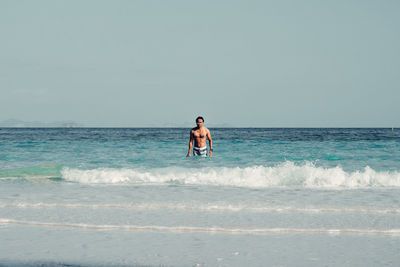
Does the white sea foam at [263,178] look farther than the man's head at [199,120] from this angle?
No

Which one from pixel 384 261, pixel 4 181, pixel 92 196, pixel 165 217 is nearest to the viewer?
pixel 384 261

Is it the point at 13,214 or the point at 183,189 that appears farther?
the point at 183,189

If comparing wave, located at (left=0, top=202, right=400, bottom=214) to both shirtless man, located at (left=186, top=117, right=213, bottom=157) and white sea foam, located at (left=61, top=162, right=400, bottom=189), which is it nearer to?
white sea foam, located at (left=61, top=162, right=400, bottom=189)

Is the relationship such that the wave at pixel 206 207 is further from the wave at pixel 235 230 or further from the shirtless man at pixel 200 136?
the shirtless man at pixel 200 136

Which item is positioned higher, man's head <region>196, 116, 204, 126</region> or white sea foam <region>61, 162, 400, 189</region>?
man's head <region>196, 116, 204, 126</region>

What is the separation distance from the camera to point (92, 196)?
28.0 feet

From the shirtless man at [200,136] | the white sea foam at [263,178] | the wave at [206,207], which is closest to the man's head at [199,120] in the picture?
the shirtless man at [200,136]

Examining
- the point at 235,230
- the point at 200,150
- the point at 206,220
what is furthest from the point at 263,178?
the point at 235,230

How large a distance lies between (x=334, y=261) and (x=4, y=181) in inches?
390

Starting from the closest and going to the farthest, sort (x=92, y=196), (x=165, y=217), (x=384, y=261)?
(x=384, y=261) → (x=165, y=217) → (x=92, y=196)

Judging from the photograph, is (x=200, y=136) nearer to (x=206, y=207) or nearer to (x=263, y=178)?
(x=263, y=178)

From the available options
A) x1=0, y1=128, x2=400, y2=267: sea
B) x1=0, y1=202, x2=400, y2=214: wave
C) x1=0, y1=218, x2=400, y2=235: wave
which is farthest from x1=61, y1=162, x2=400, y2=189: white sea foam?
x1=0, y1=218, x2=400, y2=235: wave

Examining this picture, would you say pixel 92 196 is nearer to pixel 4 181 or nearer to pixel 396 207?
pixel 4 181

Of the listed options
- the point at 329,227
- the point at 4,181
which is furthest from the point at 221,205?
the point at 4,181
